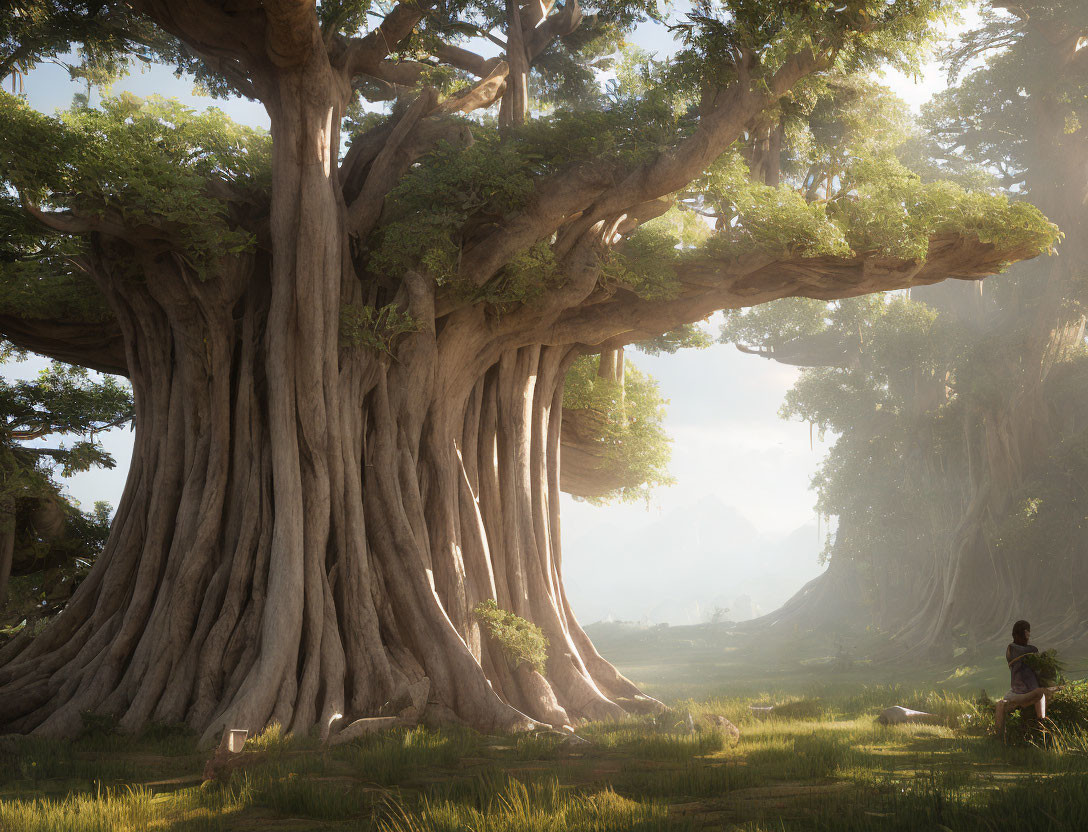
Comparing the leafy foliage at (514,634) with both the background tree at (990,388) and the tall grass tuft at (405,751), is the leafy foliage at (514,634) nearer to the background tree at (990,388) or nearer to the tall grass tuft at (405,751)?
the tall grass tuft at (405,751)

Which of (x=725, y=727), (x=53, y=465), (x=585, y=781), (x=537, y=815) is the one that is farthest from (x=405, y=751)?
(x=53, y=465)

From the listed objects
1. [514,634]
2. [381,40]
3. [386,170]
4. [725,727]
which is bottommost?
[725,727]

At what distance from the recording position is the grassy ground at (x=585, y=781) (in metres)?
4.47

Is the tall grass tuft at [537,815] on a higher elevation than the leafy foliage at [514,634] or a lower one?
lower

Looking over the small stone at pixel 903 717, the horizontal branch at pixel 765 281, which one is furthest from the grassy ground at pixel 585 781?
the horizontal branch at pixel 765 281

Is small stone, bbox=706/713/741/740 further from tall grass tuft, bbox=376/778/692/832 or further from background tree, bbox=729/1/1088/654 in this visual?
background tree, bbox=729/1/1088/654

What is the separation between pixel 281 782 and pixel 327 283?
725 cm

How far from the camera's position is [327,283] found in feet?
36.7

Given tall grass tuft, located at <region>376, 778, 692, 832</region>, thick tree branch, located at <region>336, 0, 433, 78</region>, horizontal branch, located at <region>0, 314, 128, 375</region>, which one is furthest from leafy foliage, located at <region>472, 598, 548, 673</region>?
thick tree branch, located at <region>336, 0, 433, 78</region>

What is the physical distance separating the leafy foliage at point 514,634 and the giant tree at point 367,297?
30 cm

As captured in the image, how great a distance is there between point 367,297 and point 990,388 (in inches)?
987

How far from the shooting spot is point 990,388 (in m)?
29.1

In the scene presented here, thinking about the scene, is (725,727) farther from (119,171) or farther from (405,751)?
(119,171)

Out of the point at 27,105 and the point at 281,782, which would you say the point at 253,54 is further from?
the point at 281,782
